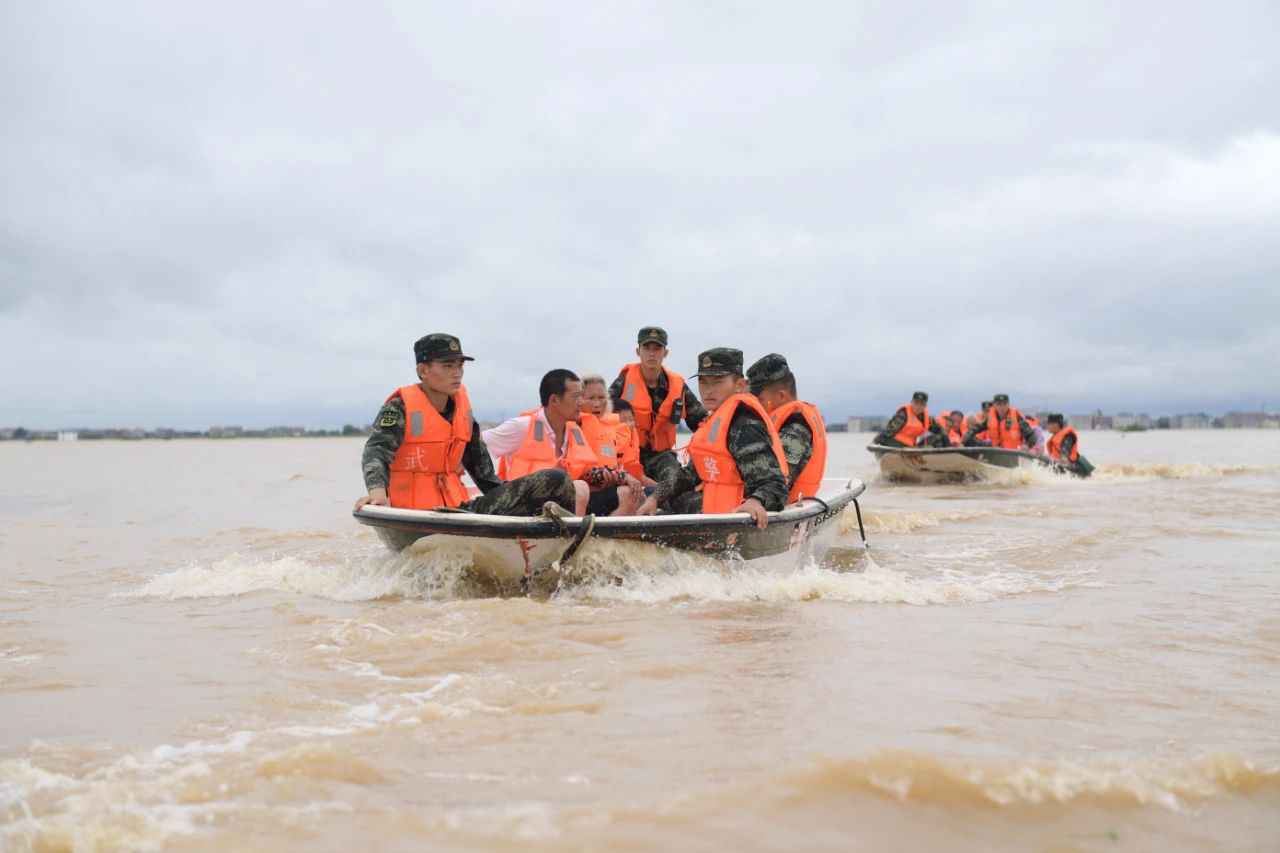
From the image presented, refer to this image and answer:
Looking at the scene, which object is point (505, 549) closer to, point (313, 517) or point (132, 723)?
point (132, 723)

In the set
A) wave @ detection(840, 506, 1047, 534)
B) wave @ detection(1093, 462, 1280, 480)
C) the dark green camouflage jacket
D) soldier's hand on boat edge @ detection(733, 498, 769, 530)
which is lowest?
wave @ detection(840, 506, 1047, 534)

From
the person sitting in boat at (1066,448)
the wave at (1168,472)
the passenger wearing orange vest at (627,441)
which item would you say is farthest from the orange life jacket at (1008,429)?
the passenger wearing orange vest at (627,441)

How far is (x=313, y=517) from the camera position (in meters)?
14.8

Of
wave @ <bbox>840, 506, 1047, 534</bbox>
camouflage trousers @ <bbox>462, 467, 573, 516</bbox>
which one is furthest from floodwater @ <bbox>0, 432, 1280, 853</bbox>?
wave @ <bbox>840, 506, 1047, 534</bbox>

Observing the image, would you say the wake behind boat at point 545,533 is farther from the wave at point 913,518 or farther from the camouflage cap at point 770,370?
the wave at point 913,518

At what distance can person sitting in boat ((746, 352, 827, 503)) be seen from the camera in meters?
7.14

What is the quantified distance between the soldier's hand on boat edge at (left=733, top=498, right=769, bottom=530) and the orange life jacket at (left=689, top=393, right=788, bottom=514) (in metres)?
0.33

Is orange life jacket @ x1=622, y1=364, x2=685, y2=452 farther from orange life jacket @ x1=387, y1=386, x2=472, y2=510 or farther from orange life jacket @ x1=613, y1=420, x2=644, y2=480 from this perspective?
orange life jacket @ x1=387, y1=386, x2=472, y2=510

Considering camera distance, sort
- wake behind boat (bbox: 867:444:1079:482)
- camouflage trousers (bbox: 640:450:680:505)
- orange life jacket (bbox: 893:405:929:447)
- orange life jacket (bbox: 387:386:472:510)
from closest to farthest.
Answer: orange life jacket (bbox: 387:386:472:510) → camouflage trousers (bbox: 640:450:680:505) → wake behind boat (bbox: 867:444:1079:482) → orange life jacket (bbox: 893:405:929:447)

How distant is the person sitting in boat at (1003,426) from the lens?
20.2 m

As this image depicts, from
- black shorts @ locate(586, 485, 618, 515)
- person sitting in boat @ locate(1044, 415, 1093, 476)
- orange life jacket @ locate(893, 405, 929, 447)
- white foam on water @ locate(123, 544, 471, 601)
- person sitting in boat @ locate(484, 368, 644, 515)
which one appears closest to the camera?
white foam on water @ locate(123, 544, 471, 601)

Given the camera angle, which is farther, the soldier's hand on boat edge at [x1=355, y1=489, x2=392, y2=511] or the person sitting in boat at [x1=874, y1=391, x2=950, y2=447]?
the person sitting in boat at [x1=874, y1=391, x2=950, y2=447]

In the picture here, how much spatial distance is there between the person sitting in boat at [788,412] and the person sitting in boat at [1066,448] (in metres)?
15.3

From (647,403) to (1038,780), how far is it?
20.5 feet
